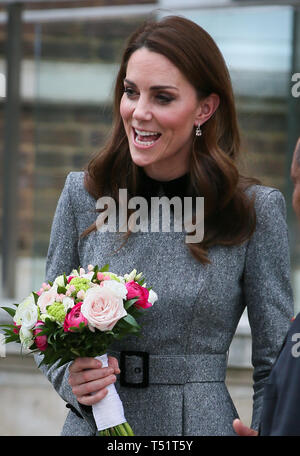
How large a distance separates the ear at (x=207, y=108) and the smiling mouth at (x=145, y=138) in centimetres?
18

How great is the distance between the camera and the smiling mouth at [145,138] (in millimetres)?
2529

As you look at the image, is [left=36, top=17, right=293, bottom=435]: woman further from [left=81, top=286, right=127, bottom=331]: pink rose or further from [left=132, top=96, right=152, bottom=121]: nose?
[left=81, top=286, right=127, bottom=331]: pink rose

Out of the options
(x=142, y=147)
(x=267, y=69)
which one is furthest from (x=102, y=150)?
(x=267, y=69)

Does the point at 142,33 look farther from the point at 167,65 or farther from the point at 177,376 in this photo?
the point at 177,376

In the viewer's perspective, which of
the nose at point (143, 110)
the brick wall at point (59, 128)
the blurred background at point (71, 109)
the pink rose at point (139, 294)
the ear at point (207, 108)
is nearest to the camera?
the pink rose at point (139, 294)

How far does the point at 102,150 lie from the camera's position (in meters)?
2.77

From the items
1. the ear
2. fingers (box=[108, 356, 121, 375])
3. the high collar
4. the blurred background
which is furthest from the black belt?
the blurred background

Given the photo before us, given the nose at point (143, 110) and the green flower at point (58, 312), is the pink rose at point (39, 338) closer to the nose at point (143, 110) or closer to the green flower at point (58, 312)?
the green flower at point (58, 312)

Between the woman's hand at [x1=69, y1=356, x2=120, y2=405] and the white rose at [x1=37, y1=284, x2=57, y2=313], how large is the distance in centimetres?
18

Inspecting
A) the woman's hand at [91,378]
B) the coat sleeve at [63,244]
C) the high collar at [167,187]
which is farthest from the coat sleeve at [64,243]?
the woman's hand at [91,378]

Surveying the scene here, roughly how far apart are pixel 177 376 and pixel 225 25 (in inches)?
115

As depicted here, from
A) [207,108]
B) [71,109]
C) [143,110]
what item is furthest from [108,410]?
[71,109]

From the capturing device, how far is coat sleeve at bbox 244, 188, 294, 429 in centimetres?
256

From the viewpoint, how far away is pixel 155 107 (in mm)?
2510
